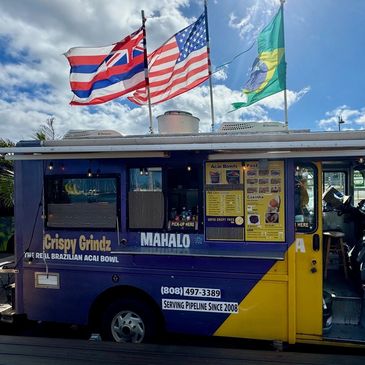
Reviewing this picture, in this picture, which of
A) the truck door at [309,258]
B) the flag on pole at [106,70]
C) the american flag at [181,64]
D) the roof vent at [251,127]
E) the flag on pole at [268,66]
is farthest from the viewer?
the american flag at [181,64]

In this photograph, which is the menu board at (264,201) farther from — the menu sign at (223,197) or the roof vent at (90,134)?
the roof vent at (90,134)

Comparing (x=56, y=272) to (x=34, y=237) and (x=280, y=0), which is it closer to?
(x=34, y=237)

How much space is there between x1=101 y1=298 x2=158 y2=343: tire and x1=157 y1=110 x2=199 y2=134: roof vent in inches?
84.7

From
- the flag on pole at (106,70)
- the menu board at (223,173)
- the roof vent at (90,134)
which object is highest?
the flag on pole at (106,70)

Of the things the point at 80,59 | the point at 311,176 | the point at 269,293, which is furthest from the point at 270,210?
the point at 80,59

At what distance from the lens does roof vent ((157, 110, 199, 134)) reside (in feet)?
13.2

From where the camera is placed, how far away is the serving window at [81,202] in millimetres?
3508

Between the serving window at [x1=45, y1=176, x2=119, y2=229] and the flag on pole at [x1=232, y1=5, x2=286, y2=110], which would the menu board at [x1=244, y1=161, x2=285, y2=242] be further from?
the flag on pole at [x1=232, y1=5, x2=286, y2=110]

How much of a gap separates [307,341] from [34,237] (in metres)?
3.23

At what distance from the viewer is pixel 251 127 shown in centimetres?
362

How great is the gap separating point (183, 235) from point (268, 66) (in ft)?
11.1

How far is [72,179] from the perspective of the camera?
3.61 meters

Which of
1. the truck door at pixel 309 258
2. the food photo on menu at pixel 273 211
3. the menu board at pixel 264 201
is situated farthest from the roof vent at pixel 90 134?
the truck door at pixel 309 258

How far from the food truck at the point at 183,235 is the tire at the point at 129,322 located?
0.01m
